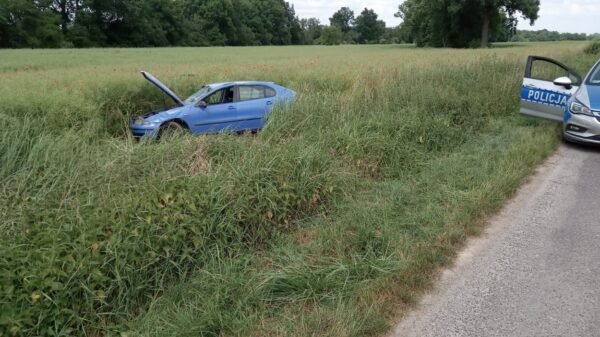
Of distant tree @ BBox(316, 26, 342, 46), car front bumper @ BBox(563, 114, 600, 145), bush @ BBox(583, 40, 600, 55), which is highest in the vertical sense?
distant tree @ BBox(316, 26, 342, 46)

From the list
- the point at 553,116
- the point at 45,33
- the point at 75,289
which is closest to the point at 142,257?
the point at 75,289

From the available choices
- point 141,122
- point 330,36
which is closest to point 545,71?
point 141,122

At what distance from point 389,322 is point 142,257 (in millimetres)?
1972

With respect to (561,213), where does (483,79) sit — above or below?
above

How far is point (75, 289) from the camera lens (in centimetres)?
314

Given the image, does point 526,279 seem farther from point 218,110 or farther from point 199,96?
point 199,96

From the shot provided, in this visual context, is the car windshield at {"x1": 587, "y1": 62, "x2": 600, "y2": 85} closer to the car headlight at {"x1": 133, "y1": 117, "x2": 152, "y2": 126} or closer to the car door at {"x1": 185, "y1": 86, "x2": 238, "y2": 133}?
the car door at {"x1": 185, "y1": 86, "x2": 238, "y2": 133}

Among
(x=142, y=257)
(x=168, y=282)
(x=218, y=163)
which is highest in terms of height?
(x=218, y=163)

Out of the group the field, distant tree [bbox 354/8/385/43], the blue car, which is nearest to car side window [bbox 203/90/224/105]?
the blue car

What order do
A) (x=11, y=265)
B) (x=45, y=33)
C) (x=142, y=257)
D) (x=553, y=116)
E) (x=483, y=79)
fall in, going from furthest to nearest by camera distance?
(x=45, y=33), (x=483, y=79), (x=553, y=116), (x=142, y=257), (x=11, y=265)

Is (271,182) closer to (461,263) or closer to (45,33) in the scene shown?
(461,263)

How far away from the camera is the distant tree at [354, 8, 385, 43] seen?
134 metres

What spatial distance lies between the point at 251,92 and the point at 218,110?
0.96m

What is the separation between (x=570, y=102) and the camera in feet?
24.7
